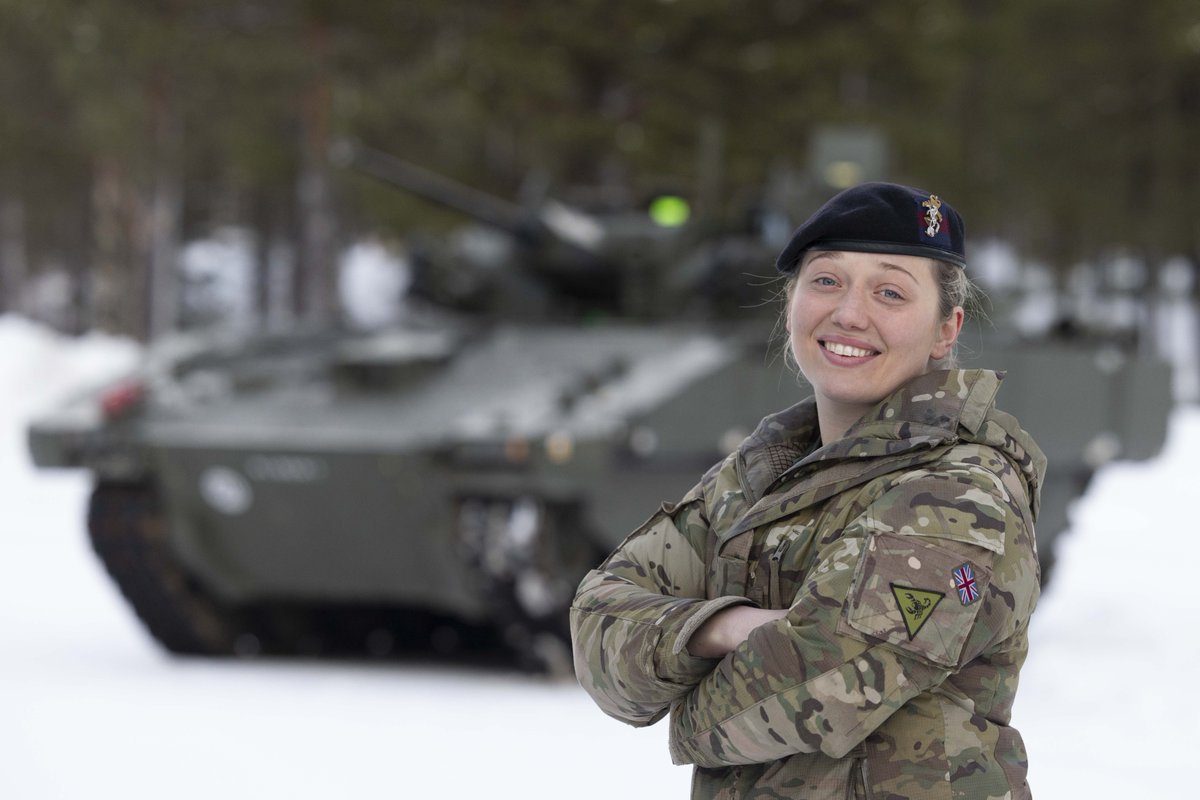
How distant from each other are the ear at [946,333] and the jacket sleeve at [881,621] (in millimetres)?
255

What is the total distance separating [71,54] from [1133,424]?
16.7 m

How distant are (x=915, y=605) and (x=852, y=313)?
16.5 inches

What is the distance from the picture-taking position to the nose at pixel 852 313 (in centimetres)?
224

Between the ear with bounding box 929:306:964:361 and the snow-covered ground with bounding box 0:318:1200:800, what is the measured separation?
10.6ft

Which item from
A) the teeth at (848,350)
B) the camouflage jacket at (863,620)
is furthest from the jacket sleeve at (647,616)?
the teeth at (848,350)

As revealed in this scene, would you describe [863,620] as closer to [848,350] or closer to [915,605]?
[915,605]

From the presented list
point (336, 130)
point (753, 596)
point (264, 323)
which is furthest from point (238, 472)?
point (336, 130)

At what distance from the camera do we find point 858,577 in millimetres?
2047

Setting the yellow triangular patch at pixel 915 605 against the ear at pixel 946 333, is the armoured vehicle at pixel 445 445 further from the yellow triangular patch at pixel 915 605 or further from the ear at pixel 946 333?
the yellow triangular patch at pixel 915 605

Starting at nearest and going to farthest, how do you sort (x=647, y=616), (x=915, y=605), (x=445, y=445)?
(x=915, y=605)
(x=647, y=616)
(x=445, y=445)

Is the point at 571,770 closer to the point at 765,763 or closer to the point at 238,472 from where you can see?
the point at 238,472

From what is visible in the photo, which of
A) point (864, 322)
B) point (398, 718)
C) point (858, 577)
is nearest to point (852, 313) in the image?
point (864, 322)

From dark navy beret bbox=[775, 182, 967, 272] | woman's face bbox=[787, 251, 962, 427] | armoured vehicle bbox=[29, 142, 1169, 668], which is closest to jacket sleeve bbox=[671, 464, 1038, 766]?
woman's face bbox=[787, 251, 962, 427]

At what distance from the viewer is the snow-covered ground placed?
5.54m
